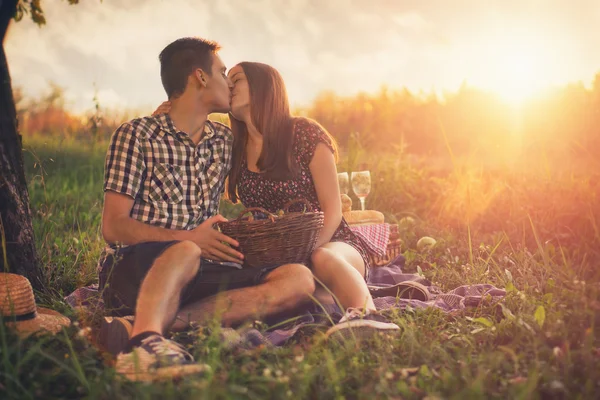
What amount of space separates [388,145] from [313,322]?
6.55 meters

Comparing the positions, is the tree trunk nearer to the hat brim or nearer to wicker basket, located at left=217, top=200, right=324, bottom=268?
the hat brim

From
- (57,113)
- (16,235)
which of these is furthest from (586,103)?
(57,113)

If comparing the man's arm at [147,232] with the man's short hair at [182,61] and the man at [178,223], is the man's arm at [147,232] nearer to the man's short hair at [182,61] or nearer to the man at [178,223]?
the man at [178,223]

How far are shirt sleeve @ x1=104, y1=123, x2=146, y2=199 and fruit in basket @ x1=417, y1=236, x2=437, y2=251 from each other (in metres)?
2.83

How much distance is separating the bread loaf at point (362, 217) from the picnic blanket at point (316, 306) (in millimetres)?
839

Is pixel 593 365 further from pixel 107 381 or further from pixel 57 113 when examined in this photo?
pixel 57 113

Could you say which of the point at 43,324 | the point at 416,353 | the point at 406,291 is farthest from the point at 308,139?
the point at 43,324

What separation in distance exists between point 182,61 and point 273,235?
1340 mm

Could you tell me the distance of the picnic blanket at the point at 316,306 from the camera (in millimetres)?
2830

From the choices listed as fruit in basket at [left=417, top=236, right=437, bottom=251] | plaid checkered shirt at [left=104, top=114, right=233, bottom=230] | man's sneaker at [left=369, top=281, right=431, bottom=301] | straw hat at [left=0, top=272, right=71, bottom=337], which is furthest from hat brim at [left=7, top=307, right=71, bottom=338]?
fruit in basket at [left=417, top=236, right=437, bottom=251]

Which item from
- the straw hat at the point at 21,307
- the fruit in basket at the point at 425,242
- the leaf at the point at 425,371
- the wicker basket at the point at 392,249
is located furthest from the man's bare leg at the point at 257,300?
the fruit in basket at the point at 425,242

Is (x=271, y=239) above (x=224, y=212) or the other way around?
above

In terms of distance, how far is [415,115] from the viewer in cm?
1015

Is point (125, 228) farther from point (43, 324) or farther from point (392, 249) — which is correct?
point (392, 249)
